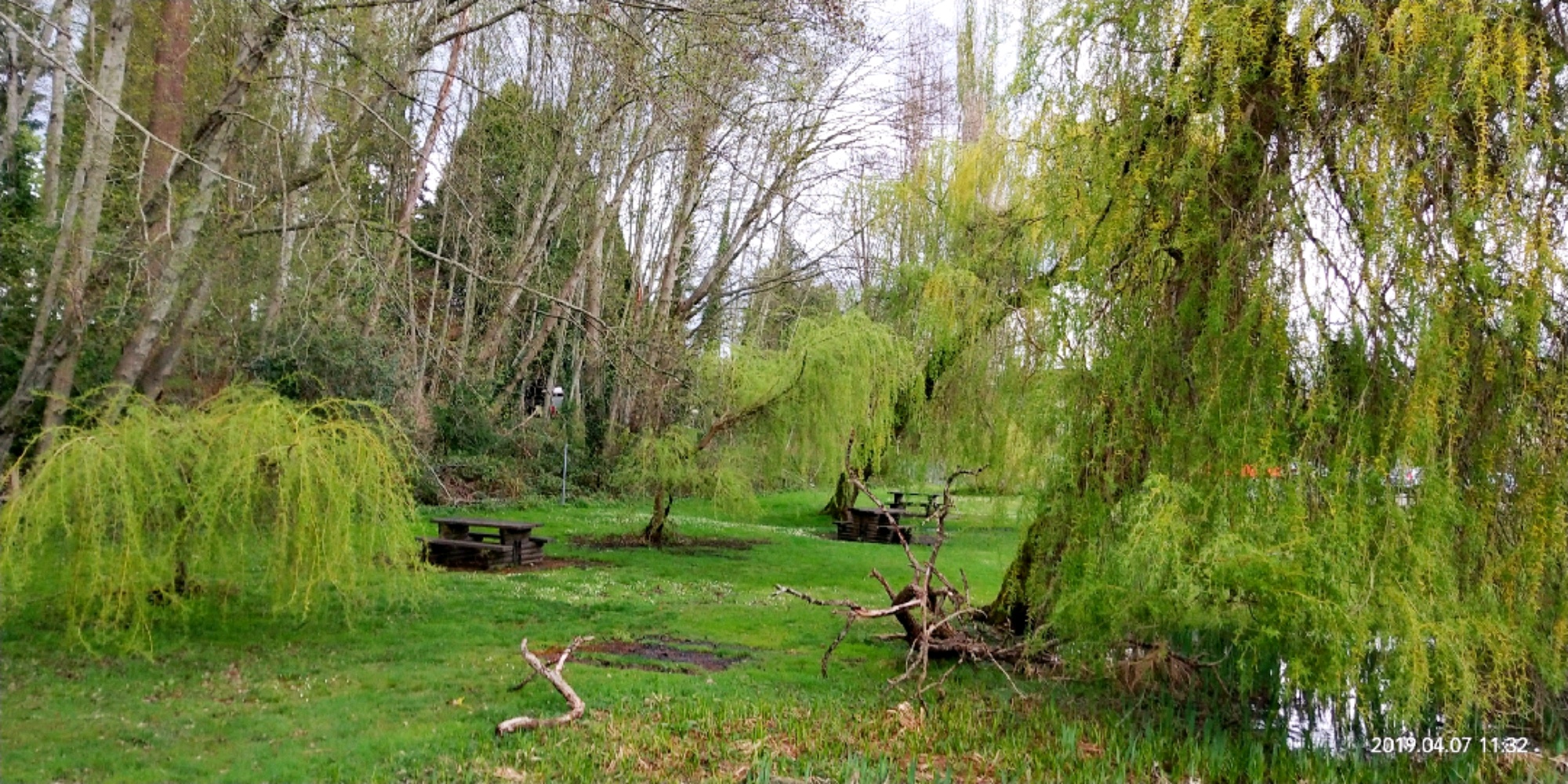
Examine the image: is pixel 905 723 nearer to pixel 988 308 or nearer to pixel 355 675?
pixel 355 675

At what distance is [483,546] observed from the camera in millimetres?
9984

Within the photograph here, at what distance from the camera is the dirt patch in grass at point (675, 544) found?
1252 cm

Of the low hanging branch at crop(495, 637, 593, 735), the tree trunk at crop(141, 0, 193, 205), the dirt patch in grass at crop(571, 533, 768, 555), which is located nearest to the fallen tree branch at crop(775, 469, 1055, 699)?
the low hanging branch at crop(495, 637, 593, 735)

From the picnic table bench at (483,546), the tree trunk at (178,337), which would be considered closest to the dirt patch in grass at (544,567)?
the picnic table bench at (483,546)

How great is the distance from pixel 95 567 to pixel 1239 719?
20.4 feet

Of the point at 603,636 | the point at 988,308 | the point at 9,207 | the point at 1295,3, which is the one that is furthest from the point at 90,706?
the point at 9,207

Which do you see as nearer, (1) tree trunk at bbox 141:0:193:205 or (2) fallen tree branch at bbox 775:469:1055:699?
(2) fallen tree branch at bbox 775:469:1055:699

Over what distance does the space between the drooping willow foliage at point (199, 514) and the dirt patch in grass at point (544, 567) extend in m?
3.32

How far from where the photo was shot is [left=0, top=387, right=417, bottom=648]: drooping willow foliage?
17.9 ft

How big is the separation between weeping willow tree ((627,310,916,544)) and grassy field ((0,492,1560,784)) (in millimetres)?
4581

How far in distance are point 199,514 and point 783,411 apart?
7.10 metres

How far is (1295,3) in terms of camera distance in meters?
4.37

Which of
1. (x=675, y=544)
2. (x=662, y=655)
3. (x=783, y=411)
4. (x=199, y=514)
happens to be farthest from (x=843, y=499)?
(x=199, y=514)

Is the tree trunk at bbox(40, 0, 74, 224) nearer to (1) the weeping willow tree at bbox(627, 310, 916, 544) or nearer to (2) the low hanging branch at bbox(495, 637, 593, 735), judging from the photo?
(1) the weeping willow tree at bbox(627, 310, 916, 544)
